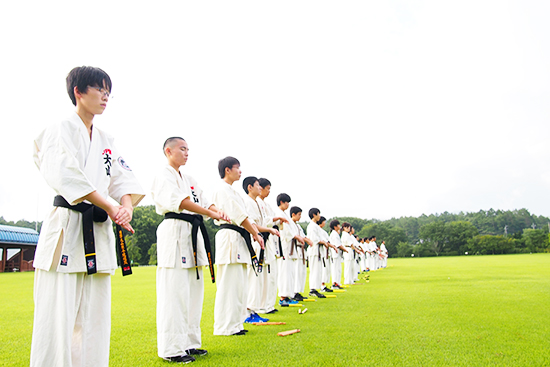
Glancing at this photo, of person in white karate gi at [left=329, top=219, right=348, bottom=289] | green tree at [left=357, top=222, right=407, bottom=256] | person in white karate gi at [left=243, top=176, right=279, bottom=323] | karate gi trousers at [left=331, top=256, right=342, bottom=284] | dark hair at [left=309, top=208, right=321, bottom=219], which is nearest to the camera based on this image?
person in white karate gi at [left=243, top=176, right=279, bottom=323]

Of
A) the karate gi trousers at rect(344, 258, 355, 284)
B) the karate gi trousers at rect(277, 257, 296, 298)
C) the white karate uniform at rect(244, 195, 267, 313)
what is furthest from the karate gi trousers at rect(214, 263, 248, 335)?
the karate gi trousers at rect(344, 258, 355, 284)

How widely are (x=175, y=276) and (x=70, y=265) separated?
187 centimetres

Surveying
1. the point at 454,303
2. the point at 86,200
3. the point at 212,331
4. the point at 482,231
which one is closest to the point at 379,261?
the point at 454,303

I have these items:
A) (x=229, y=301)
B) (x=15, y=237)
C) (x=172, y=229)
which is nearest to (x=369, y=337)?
(x=229, y=301)

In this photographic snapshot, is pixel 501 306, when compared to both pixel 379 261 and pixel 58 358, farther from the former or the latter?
pixel 379 261

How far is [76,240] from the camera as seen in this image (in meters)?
2.27

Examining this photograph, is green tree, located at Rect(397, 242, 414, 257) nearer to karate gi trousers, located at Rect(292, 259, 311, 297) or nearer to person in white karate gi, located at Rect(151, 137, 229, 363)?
karate gi trousers, located at Rect(292, 259, 311, 297)

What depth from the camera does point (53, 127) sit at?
90.7 inches

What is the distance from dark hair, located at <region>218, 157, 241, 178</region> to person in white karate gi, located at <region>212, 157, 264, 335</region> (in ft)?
0.61

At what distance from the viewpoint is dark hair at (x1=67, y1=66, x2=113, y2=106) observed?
7.98 ft

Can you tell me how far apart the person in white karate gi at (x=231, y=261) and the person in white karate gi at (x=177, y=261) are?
31.1 inches

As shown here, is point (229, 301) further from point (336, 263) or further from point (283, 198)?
point (336, 263)

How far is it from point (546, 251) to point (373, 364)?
77.4m

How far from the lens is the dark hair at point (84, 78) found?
243 cm
